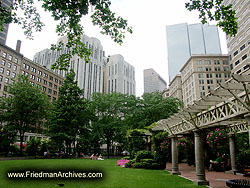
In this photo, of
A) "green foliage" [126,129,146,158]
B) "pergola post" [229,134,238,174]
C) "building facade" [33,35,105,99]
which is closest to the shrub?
"green foliage" [126,129,146,158]

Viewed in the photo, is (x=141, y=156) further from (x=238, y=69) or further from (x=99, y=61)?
(x=99, y=61)

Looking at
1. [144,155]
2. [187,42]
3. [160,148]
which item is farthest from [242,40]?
[187,42]

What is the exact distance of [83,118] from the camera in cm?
3909

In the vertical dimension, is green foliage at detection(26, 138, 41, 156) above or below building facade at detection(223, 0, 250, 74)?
below

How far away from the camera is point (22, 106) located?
34.9 meters

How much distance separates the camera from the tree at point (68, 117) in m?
35.8

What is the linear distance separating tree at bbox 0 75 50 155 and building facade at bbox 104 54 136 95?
84.8 m

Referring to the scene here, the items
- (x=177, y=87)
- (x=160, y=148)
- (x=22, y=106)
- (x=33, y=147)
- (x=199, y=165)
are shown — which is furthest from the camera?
(x=177, y=87)

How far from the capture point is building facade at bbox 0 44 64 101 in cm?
6085

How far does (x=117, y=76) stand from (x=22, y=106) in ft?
303

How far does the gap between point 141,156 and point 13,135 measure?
26935 mm

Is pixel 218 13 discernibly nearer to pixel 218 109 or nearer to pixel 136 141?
pixel 218 109

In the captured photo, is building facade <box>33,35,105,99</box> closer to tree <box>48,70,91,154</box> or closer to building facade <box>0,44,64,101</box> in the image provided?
building facade <box>0,44,64,101</box>

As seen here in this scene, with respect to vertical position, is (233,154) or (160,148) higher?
(160,148)
